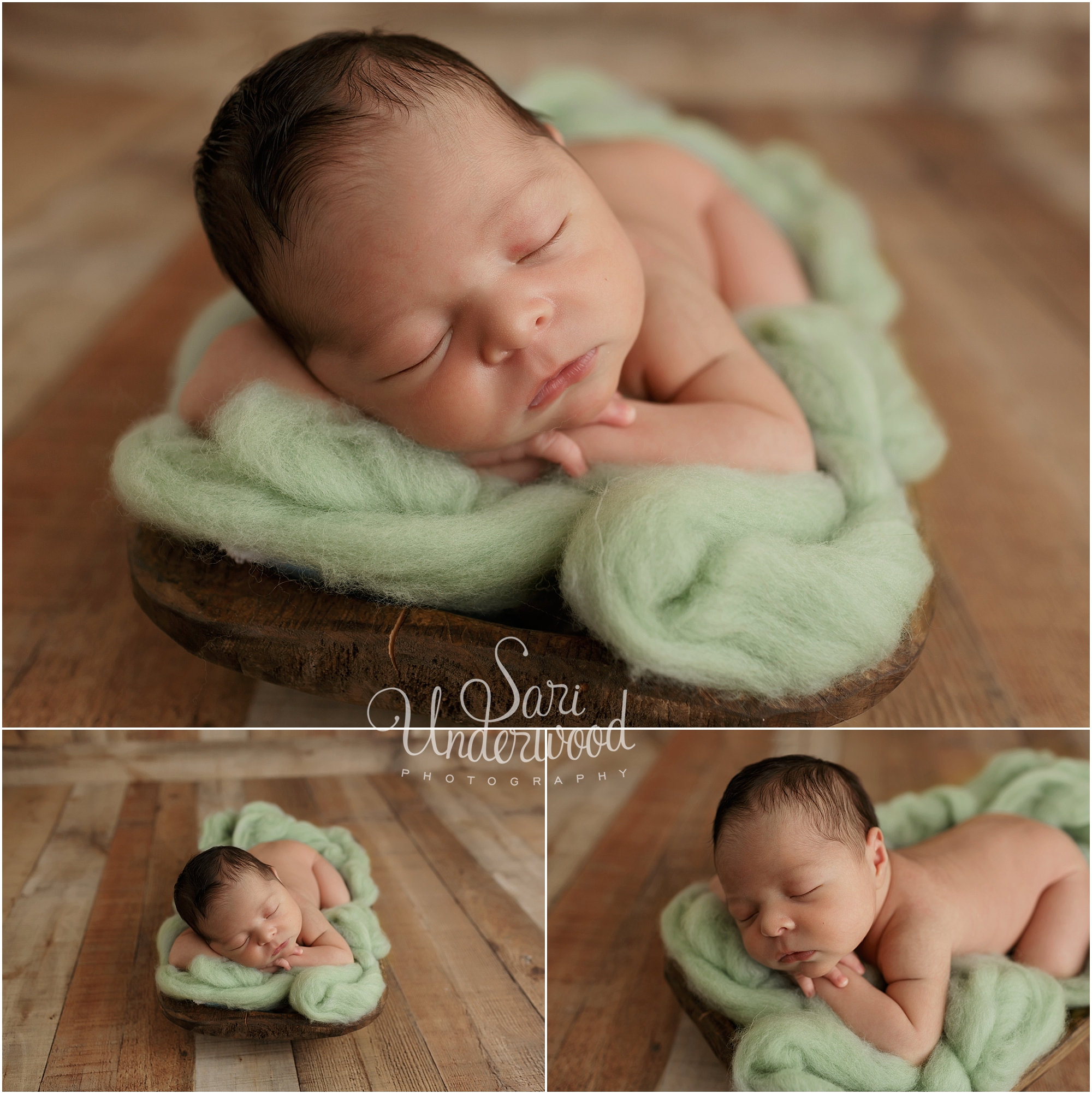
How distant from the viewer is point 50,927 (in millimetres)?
682

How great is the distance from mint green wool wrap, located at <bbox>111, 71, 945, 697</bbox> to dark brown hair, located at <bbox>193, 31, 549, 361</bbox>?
0.11 m

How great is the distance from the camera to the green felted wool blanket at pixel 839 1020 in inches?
23.9

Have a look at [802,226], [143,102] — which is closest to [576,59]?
[143,102]

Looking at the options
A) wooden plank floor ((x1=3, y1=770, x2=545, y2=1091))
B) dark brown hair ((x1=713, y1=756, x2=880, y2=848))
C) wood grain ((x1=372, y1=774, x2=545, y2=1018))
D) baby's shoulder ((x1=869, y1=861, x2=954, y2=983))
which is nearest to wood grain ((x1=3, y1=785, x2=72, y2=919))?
wooden plank floor ((x1=3, y1=770, x2=545, y2=1091))

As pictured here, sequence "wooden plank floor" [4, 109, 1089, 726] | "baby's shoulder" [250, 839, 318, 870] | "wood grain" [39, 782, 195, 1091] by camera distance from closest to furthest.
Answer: "wood grain" [39, 782, 195, 1091]
"baby's shoulder" [250, 839, 318, 870]
"wooden plank floor" [4, 109, 1089, 726]

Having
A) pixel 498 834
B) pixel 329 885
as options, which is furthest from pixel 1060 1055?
pixel 329 885

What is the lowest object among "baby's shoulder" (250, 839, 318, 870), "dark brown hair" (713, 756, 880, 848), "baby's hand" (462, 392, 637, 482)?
"baby's shoulder" (250, 839, 318, 870)

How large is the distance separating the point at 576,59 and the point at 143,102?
1157 millimetres

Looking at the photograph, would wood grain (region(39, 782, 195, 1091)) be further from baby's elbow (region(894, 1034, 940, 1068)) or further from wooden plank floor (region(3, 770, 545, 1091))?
baby's elbow (region(894, 1034, 940, 1068))

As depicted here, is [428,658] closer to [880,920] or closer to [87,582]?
[880,920]

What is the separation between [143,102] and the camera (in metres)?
2.63

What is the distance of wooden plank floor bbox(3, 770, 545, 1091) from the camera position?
0.62 metres

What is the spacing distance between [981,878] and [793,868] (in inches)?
7.3

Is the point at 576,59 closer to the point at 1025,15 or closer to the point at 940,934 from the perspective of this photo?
the point at 1025,15
